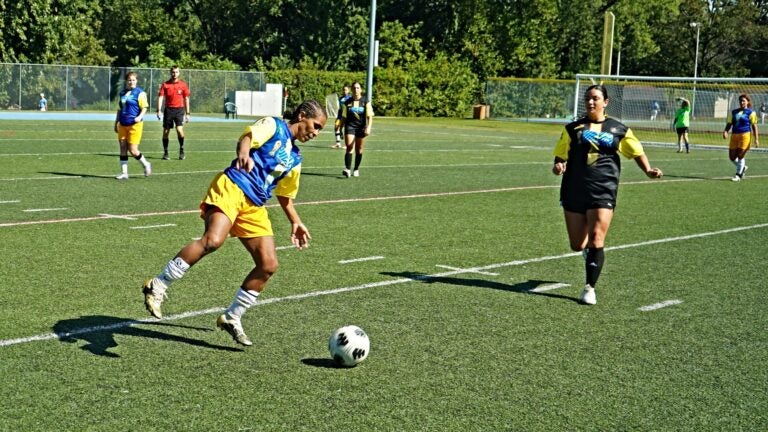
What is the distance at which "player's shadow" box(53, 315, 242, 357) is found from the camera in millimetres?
6723

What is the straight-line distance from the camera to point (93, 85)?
4900 centimetres

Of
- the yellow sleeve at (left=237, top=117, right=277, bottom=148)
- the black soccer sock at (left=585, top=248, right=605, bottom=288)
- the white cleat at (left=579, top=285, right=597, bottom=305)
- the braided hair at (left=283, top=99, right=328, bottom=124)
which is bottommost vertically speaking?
the white cleat at (left=579, top=285, right=597, bottom=305)

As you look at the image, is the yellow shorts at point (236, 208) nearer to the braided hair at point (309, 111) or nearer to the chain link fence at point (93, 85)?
the braided hair at point (309, 111)

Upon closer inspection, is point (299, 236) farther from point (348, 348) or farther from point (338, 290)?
point (338, 290)

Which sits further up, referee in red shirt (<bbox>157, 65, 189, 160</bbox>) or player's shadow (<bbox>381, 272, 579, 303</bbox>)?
referee in red shirt (<bbox>157, 65, 189, 160</bbox>)

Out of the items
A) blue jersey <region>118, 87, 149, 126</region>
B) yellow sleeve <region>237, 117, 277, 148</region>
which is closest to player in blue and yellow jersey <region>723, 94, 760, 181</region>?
blue jersey <region>118, 87, 149, 126</region>

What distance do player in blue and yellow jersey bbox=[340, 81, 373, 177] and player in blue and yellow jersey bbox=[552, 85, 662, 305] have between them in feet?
35.7

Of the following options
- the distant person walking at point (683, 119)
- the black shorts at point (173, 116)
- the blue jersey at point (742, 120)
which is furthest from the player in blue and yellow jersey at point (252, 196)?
the distant person walking at point (683, 119)

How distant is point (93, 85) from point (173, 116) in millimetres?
28720

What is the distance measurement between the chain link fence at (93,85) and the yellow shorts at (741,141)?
105 ft

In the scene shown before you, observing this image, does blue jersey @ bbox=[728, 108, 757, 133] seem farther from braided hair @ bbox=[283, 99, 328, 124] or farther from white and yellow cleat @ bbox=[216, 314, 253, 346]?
→ white and yellow cleat @ bbox=[216, 314, 253, 346]

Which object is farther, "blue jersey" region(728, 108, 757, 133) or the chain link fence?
the chain link fence

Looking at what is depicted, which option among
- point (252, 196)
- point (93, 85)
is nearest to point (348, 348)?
point (252, 196)

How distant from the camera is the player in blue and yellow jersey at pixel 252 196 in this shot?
658 cm
